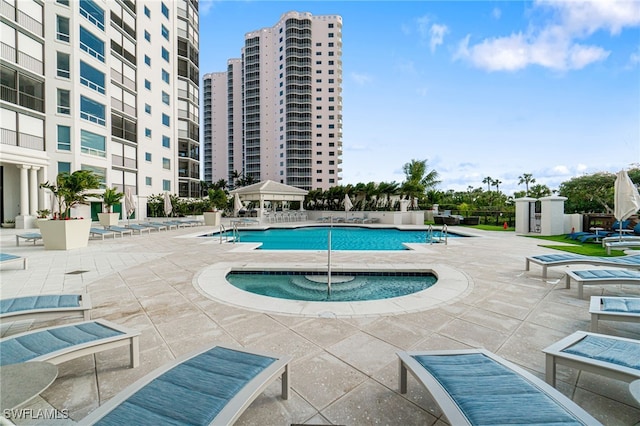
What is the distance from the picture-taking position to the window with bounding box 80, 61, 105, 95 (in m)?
21.0

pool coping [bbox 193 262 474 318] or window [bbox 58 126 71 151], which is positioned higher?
window [bbox 58 126 71 151]

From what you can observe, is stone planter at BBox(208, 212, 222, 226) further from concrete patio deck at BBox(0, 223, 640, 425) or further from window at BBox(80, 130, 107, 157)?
concrete patio deck at BBox(0, 223, 640, 425)

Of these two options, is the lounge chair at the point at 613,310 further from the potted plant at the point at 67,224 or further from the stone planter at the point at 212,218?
the stone planter at the point at 212,218

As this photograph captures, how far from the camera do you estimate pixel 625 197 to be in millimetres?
9070

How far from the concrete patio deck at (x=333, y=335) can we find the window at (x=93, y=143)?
18301 millimetres

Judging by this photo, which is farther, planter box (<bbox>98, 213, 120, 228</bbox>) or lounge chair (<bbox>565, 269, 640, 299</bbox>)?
planter box (<bbox>98, 213, 120, 228</bbox>)

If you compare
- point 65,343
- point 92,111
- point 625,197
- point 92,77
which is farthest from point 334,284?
point 92,77

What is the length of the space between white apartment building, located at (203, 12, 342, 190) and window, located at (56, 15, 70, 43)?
48.9m

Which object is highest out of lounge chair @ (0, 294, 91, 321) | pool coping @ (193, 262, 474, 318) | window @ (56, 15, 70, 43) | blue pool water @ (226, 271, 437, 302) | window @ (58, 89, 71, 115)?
window @ (56, 15, 70, 43)

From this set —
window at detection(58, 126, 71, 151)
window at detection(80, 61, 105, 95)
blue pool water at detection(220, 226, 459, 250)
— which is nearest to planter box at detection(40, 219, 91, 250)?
blue pool water at detection(220, 226, 459, 250)

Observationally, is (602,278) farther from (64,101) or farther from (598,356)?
(64,101)

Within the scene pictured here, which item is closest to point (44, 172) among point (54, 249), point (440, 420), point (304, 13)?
point (54, 249)

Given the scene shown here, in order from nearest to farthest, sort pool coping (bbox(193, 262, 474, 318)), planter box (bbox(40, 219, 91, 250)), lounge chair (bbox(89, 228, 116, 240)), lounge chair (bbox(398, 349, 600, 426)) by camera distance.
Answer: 1. lounge chair (bbox(398, 349, 600, 426))
2. pool coping (bbox(193, 262, 474, 318))
3. planter box (bbox(40, 219, 91, 250))
4. lounge chair (bbox(89, 228, 116, 240))

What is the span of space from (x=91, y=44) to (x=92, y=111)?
5241 millimetres
